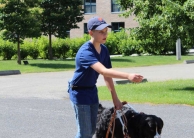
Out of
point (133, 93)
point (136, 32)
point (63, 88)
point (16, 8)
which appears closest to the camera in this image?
point (133, 93)

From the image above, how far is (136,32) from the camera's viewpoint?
1747 cm

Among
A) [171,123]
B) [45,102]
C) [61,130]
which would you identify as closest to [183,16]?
[45,102]

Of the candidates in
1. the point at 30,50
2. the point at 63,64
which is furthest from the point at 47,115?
the point at 30,50

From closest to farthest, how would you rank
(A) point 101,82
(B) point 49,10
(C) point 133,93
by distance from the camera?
(C) point 133,93, (A) point 101,82, (B) point 49,10

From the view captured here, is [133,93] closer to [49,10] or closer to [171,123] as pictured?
[171,123]

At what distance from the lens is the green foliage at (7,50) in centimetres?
3953

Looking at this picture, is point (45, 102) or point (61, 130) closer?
point (61, 130)

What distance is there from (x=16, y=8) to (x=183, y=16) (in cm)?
1718

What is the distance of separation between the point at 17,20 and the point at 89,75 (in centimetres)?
2609

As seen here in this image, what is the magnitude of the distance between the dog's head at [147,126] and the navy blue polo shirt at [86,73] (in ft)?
1.75

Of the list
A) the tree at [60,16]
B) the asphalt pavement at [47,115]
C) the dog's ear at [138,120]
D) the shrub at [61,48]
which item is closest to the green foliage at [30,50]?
the shrub at [61,48]

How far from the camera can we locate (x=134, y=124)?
5598 mm

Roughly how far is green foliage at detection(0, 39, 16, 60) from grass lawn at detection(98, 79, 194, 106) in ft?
72.7

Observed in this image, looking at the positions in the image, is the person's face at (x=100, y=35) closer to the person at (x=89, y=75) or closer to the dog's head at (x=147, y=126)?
the person at (x=89, y=75)
